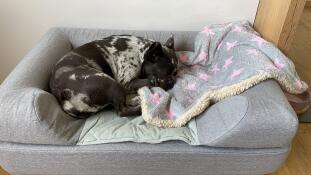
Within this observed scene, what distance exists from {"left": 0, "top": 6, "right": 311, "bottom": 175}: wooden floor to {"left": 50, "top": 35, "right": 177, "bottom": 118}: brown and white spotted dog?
2.42ft

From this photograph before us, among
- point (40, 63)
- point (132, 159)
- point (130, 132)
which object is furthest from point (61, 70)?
point (132, 159)

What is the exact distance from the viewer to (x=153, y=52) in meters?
1.99

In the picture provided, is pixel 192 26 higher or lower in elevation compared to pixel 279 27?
lower

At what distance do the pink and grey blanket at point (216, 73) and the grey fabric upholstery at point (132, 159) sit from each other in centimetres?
19

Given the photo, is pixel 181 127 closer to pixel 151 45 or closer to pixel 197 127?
pixel 197 127

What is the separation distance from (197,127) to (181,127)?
0.30 ft

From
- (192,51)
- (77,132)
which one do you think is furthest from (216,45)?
(77,132)

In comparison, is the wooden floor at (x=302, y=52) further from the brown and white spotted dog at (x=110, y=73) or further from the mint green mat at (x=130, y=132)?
the mint green mat at (x=130, y=132)

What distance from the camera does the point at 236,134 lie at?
139cm

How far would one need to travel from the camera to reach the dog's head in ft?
6.49

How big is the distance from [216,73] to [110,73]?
29.8 inches

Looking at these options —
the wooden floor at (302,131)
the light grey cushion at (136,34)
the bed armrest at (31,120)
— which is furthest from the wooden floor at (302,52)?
the bed armrest at (31,120)

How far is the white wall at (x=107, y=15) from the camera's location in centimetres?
226

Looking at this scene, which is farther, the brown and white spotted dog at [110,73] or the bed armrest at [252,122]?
the brown and white spotted dog at [110,73]
